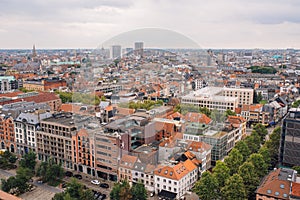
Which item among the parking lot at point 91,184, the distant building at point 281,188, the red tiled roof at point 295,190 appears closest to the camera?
the red tiled roof at point 295,190

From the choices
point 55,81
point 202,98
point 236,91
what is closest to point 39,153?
point 202,98

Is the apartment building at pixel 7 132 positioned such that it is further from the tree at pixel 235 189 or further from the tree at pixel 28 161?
the tree at pixel 235 189

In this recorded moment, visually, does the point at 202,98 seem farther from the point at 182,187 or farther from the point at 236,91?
the point at 182,187

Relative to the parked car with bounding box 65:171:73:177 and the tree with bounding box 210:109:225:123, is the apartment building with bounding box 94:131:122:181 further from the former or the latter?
the tree with bounding box 210:109:225:123

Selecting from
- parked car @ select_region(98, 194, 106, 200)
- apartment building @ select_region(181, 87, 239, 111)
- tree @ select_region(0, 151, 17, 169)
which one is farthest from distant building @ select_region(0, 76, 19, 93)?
parked car @ select_region(98, 194, 106, 200)

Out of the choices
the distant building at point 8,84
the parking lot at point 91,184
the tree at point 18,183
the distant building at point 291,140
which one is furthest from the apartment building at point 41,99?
the distant building at point 291,140

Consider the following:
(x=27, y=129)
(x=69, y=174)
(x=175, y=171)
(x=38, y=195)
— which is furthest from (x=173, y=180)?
(x=27, y=129)

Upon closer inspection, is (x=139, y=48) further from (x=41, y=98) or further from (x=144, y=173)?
(x=41, y=98)
